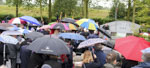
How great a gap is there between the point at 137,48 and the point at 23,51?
323cm

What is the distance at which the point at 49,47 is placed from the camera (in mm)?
4531

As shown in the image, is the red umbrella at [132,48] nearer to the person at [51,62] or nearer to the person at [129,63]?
the person at [129,63]

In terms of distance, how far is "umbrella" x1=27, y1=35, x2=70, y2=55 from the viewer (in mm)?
4488

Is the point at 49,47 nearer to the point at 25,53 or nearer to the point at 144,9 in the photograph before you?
the point at 25,53

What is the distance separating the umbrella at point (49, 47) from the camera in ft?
14.7

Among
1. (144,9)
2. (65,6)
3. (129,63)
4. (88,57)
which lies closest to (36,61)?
(88,57)

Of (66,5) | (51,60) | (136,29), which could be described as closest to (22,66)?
(51,60)

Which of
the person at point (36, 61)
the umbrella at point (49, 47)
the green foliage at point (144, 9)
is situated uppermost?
the green foliage at point (144, 9)

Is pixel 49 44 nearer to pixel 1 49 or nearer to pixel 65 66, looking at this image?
pixel 65 66

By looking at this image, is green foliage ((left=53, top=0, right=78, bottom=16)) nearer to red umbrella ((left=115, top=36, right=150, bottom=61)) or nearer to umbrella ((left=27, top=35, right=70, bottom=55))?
red umbrella ((left=115, top=36, right=150, bottom=61))

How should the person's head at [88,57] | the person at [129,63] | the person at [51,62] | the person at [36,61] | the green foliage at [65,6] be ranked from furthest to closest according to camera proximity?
the green foliage at [65,6] → the person at [129,63] → the person at [36,61] → the person's head at [88,57] → the person at [51,62]

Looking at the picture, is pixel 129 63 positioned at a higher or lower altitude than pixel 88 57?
lower

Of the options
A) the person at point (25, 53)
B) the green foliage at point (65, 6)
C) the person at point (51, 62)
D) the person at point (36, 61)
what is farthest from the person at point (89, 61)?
the green foliage at point (65, 6)

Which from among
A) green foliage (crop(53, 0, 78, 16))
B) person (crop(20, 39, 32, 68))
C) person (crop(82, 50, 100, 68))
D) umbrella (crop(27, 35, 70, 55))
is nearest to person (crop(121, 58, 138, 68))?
person (crop(82, 50, 100, 68))
